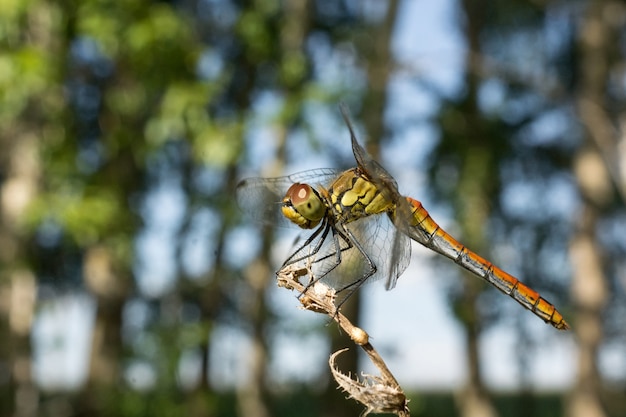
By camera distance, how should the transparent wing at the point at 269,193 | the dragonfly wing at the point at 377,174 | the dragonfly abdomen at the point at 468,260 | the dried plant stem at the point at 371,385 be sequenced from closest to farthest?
the dried plant stem at the point at 371,385 → the dragonfly wing at the point at 377,174 → the dragonfly abdomen at the point at 468,260 → the transparent wing at the point at 269,193

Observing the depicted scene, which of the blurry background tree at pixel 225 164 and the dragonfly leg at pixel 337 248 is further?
the blurry background tree at pixel 225 164

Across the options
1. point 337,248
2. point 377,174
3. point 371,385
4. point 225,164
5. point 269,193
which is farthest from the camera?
point 225,164

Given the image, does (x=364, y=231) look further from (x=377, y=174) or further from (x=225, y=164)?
(x=225, y=164)

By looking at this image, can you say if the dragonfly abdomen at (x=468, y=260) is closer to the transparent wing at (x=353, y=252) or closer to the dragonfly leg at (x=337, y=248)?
the transparent wing at (x=353, y=252)

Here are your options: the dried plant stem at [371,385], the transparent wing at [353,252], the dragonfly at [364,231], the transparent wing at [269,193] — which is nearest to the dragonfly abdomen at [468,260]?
the dragonfly at [364,231]

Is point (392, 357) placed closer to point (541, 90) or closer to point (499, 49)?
point (541, 90)

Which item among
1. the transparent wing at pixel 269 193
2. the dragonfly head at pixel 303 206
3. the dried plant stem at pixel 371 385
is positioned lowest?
the dried plant stem at pixel 371 385

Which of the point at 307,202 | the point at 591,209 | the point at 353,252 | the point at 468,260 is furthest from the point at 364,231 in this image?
the point at 591,209
